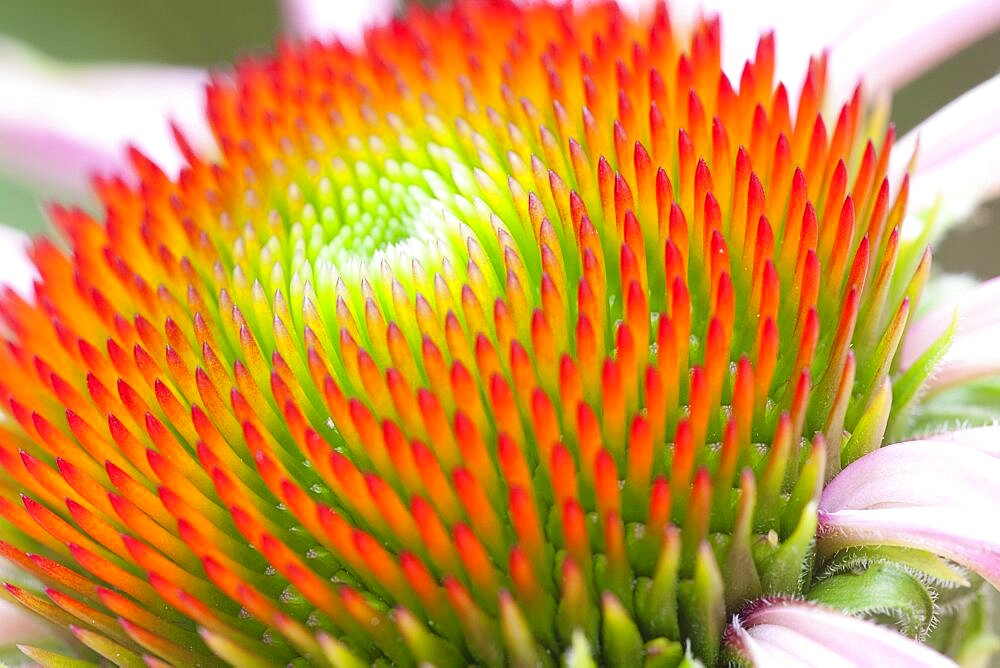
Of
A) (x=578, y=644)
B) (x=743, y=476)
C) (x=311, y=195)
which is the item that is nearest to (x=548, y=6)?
(x=311, y=195)

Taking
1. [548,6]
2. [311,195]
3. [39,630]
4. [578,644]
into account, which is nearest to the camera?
[578,644]

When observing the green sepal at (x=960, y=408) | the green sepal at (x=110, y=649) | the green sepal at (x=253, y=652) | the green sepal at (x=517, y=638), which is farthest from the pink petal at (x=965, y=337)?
the green sepal at (x=110, y=649)

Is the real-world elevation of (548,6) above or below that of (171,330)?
above

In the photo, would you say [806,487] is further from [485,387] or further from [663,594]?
[485,387]

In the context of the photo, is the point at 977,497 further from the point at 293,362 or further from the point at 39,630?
the point at 39,630

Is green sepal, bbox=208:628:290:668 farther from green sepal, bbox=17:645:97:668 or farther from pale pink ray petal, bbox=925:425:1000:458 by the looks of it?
pale pink ray petal, bbox=925:425:1000:458

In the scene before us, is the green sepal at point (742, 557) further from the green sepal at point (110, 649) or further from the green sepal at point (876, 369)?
the green sepal at point (110, 649)

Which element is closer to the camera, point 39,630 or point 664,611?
point 664,611

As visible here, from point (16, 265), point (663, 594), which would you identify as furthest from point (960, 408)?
point (16, 265)
